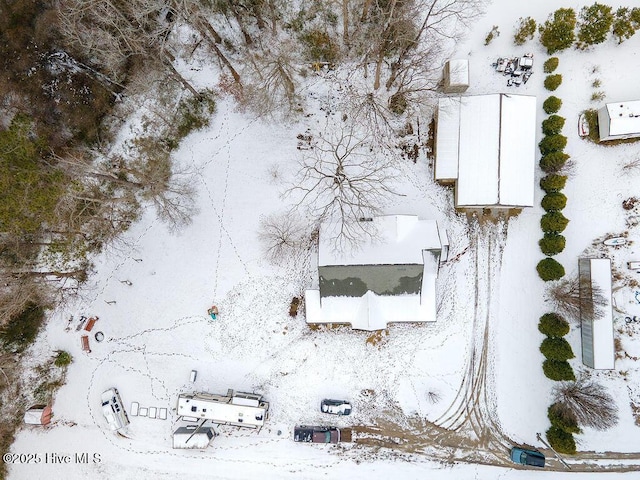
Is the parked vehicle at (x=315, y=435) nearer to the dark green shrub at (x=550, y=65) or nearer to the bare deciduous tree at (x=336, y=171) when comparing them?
the bare deciduous tree at (x=336, y=171)

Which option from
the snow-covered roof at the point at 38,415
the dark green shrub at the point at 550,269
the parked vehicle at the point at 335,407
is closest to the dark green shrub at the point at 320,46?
the dark green shrub at the point at 550,269

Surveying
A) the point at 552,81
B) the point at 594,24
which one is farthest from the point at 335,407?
the point at 594,24

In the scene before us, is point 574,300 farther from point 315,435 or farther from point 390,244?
point 315,435

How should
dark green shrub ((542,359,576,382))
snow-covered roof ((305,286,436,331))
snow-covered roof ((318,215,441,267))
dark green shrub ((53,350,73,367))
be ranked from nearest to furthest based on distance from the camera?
snow-covered roof ((318,215,441,267)) < snow-covered roof ((305,286,436,331)) < dark green shrub ((542,359,576,382)) < dark green shrub ((53,350,73,367))

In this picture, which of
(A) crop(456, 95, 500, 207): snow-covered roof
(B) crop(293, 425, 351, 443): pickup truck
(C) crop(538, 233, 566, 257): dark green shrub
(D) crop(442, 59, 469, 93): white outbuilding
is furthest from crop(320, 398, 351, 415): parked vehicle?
(D) crop(442, 59, 469, 93): white outbuilding

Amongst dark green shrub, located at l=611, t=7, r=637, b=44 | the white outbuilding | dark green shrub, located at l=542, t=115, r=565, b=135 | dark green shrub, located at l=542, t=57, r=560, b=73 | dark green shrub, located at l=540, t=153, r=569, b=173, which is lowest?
dark green shrub, located at l=540, t=153, r=569, b=173

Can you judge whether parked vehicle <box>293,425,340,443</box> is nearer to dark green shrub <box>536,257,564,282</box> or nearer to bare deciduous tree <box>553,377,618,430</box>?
bare deciduous tree <box>553,377,618,430</box>
